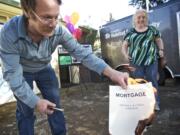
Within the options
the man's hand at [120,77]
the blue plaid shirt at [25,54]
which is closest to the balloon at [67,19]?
the blue plaid shirt at [25,54]

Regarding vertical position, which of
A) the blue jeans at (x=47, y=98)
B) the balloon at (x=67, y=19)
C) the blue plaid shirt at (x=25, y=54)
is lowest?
the blue jeans at (x=47, y=98)

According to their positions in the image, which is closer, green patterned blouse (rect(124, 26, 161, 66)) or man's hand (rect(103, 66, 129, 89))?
man's hand (rect(103, 66, 129, 89))

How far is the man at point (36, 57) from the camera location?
8.00 feet

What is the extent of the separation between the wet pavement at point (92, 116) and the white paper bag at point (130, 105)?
1.92m

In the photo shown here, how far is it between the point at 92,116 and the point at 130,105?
3.29m

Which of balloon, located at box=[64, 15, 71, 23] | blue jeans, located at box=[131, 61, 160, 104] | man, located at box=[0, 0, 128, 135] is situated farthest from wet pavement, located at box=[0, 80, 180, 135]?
balloon, located at box=[64, 15, 71, 23]

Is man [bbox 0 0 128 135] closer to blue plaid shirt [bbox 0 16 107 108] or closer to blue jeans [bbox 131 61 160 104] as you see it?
blue plaid shirt [bbox 0 16 107 108]

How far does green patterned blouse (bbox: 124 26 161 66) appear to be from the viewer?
215 inches

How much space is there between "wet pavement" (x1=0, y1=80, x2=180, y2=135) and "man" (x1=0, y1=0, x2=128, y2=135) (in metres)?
1.59

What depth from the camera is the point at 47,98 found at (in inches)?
135

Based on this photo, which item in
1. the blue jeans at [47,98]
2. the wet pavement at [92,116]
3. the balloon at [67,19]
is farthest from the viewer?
the balloon at [67,19]

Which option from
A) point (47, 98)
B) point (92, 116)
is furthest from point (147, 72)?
point (47, 98)

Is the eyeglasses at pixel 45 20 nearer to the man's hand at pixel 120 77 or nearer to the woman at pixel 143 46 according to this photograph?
the man's hand at pixel 120 77

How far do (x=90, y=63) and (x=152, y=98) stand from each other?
2.12ft
